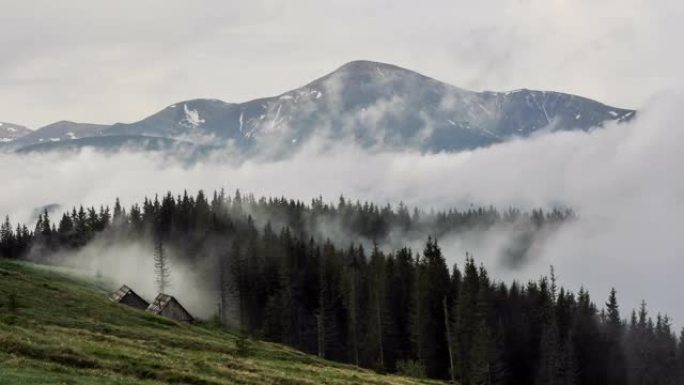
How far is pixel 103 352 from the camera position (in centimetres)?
4447

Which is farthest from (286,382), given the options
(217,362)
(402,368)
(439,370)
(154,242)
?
(154,242)

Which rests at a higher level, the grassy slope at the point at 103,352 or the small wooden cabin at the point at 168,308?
the grassy slope at the point at 103,352

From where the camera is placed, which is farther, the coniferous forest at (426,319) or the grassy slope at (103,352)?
the coniferous forest at (426,319)

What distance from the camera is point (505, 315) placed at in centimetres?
14825

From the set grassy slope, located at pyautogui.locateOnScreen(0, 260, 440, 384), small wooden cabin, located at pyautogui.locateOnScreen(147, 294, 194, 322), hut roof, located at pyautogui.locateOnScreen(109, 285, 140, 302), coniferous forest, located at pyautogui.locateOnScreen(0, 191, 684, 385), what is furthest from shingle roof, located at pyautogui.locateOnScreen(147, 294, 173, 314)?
grassy slope, located at pyautogui.locateOnScreen(0, 260, 440, 384)

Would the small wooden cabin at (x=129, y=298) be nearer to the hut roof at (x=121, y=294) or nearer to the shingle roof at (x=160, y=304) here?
the hut roof at (x=121, y=294)

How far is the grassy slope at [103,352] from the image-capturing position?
1492 inches

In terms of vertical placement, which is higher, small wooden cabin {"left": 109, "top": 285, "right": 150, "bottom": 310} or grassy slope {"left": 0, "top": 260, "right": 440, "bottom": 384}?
grassy slope {"left": 0, "top": 260, "right": 440, "bottom": 384}

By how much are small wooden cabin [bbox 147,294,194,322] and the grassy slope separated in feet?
79.0

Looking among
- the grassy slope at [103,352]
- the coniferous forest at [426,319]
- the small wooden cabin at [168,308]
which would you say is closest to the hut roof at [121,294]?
the small wooden cabin at [168,308]

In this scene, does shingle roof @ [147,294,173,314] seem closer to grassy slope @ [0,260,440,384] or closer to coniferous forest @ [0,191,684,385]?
coniferous forest @ [0,191,684,385]

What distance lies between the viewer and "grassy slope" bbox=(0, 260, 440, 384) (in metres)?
37.9

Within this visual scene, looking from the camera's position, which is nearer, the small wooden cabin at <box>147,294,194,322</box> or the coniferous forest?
the small wooden cabin at <box>147,294,194,322</box>

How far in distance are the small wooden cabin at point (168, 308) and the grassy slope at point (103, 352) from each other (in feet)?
79.0
